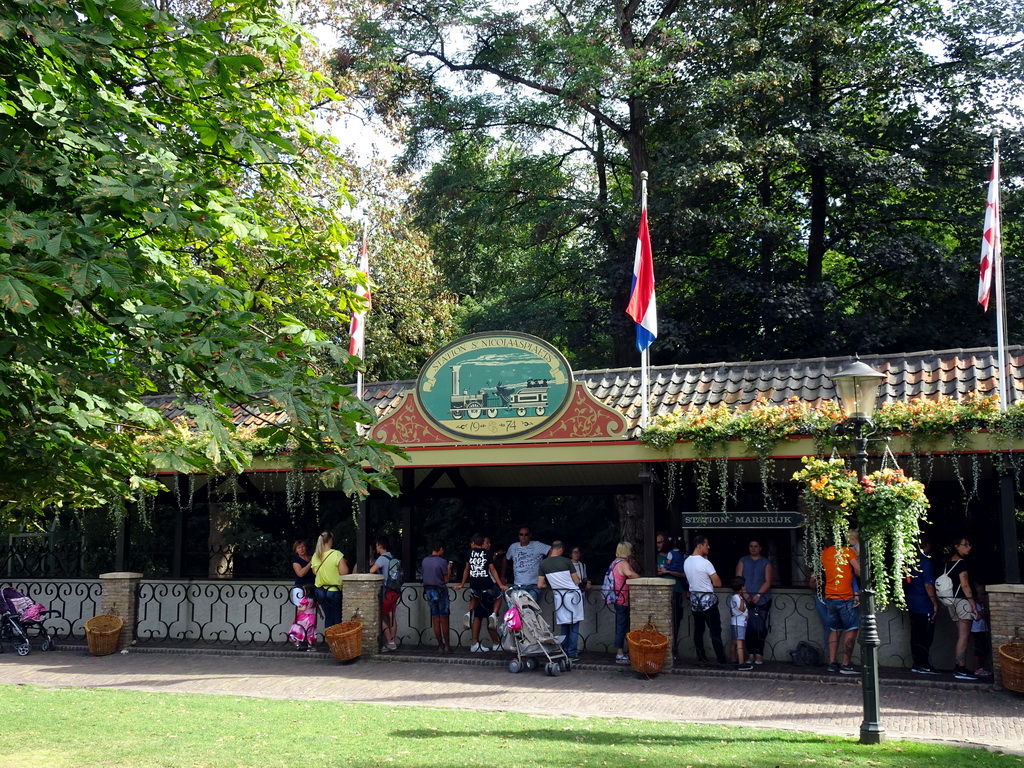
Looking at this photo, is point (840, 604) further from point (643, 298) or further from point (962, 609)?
point (643, 298)

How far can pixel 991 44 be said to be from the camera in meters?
24.3

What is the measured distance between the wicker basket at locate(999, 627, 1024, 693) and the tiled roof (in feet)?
9.58

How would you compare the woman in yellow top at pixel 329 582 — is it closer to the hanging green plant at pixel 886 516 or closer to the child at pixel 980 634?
the hanging green plant at pixel 886 516

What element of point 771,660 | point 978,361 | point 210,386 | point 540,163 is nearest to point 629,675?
point 771,660

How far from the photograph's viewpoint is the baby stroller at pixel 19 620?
15.2m

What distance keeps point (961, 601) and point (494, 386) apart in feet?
21.8

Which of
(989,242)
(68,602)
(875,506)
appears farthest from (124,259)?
(68,602)

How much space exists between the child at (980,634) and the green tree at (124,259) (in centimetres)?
861

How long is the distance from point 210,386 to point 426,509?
1678 cm

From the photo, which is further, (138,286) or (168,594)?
(168,594)

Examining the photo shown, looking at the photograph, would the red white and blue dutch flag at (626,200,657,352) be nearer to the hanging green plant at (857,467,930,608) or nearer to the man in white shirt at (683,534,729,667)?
the man in white shirt at (683,534,729,667)

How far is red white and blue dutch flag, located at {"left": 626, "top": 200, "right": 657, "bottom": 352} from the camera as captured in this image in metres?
14.0

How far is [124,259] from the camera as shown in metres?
6.19

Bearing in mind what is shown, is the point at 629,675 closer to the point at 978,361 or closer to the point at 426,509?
the point at 978,361
